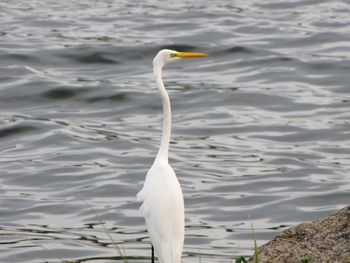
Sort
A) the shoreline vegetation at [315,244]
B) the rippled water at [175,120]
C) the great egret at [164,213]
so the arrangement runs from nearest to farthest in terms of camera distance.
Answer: the shoreline vegetation at [315,244] < the great egret at [164,213] < the rippled water at [175,120]

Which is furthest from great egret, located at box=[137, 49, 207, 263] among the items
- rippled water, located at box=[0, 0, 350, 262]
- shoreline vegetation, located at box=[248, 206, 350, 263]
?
rippled water, located at box=[0, 0, 350, 262]

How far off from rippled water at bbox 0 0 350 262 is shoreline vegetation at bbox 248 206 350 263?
2077 millimetres

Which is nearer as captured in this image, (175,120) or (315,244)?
(315,244)

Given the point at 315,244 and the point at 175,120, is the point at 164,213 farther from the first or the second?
the point at 175,120

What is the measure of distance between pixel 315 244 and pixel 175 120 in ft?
21.4

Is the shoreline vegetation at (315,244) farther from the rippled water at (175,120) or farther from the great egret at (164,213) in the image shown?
the rippled water at (175,120)

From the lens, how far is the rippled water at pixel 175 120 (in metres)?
8.09

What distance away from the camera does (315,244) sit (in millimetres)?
4750

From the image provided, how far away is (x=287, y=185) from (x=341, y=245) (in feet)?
14.6

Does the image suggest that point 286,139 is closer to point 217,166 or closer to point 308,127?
point 308,127

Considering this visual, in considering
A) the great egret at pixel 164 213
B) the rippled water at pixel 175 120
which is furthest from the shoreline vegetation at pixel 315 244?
the rippled water at pixel 175 120

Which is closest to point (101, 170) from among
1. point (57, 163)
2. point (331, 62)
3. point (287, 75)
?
point (57, 163)

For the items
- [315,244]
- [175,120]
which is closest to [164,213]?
[315,244]

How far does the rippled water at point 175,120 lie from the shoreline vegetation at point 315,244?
2.08 meters
